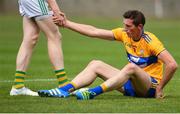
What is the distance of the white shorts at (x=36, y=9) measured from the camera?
12945mm

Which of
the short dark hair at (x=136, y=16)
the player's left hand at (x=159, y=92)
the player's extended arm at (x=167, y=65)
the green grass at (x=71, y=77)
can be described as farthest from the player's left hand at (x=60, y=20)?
the player's left hand at (x=159, y=92)

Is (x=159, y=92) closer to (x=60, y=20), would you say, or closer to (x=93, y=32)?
(x=93, y=32)

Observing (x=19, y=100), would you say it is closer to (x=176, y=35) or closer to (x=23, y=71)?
(x=23, y=71)

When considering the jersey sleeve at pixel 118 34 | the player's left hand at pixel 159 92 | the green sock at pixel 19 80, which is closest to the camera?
the player's left hand at pixel 159 92

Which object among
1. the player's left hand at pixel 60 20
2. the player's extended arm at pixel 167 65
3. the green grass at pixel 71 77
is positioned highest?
the player's left hand at pixel 60 20

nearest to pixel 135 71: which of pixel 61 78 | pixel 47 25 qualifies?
pixel 61 78

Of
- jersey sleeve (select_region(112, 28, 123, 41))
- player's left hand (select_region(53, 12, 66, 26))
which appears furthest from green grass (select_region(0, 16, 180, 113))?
player's left hand (select_region(53, 12, 66, 26))

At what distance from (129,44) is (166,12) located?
42957mm

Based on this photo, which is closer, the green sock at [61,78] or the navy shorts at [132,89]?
the navy shorts at [132,89]

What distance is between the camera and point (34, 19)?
13117 mm

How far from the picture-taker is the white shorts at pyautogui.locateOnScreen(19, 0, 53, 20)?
12.9 m

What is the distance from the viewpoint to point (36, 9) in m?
13.0

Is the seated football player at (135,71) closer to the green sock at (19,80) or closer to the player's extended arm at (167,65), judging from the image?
the player's extended arm at (167,65)

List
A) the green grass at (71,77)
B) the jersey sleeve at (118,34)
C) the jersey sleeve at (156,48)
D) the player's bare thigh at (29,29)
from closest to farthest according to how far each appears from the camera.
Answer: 1. the green grass at (71,77)
2. the jersey sleeve at (156,48)
3. the jersey sleeve at (118,34)
4. the player's bare thigh at (29,29)
